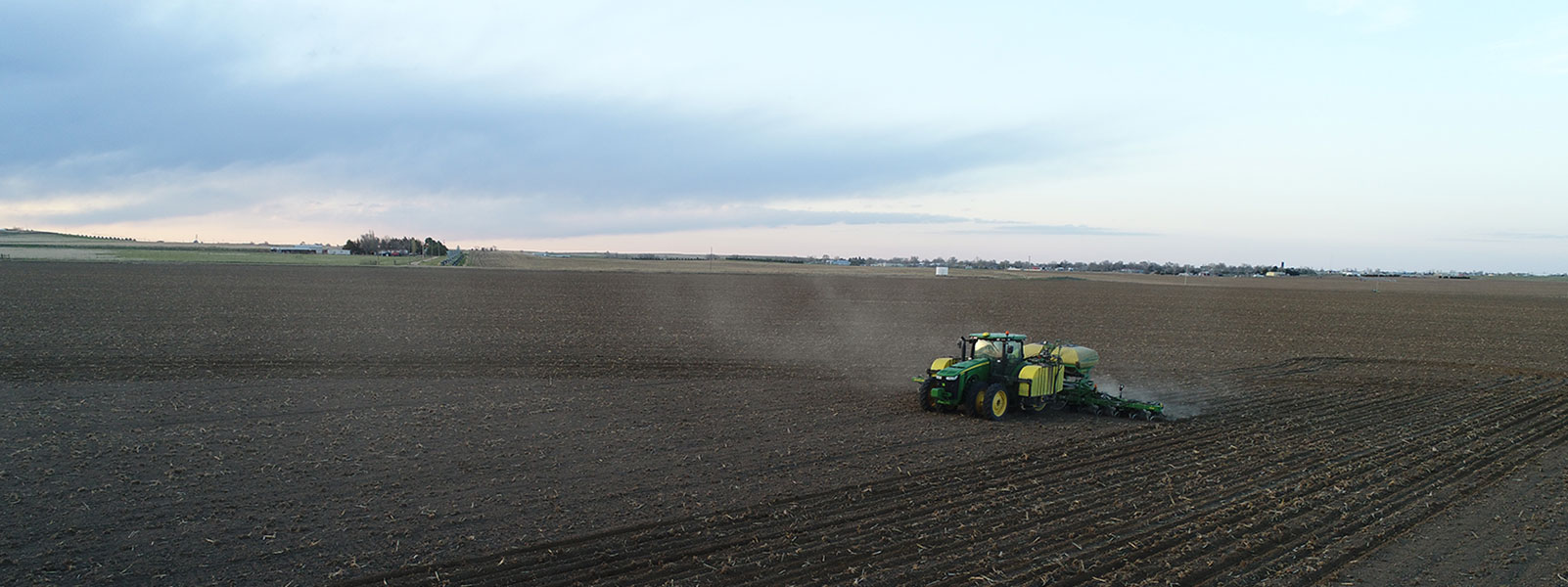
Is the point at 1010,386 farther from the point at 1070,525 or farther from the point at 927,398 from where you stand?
the point at 1070,525

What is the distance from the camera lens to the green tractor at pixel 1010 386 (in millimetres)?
14898

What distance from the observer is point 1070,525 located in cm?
902

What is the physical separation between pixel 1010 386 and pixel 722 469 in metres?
6.10

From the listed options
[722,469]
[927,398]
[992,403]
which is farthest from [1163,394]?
[722,469]

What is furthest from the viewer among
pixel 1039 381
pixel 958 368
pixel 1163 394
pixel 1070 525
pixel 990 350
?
pixel 1163 394

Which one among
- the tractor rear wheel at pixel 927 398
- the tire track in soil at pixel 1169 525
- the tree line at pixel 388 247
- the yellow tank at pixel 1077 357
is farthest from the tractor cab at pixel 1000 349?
the tree line at pixel 388 247

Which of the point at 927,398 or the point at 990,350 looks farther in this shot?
the point at 990,350

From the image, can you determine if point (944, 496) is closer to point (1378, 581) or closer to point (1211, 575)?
point (1211, 575)

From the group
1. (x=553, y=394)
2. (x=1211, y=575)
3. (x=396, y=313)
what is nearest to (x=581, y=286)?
(x=396, y=313)

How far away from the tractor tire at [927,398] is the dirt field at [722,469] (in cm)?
47

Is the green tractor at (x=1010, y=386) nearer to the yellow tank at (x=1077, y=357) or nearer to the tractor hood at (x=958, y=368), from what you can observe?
the tractor hood at (x=958, y=368)

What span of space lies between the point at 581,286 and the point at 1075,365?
45675 millimetres

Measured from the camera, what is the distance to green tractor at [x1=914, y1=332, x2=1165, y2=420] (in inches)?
587

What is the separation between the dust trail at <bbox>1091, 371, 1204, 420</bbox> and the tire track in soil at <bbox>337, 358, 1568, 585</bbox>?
2768mm
